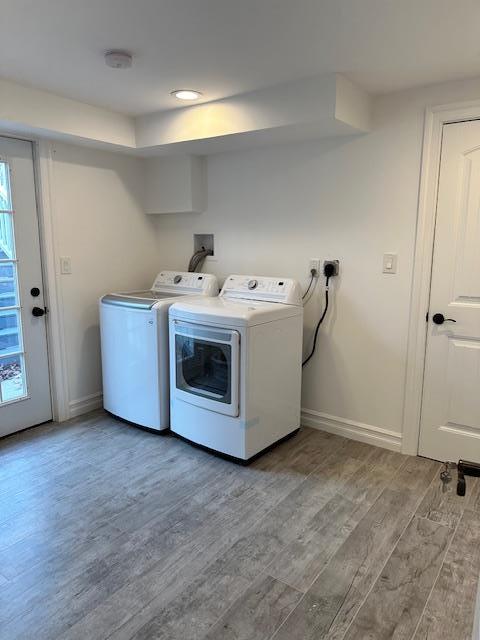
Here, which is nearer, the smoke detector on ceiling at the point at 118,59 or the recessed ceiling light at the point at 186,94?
the smoke detector on ceiling at the point at 118,59

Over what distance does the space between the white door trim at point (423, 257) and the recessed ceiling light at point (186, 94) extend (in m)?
1.36

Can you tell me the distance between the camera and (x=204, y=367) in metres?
2.83

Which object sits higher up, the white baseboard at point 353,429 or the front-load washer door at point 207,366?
the front-load washer door at point 207,366

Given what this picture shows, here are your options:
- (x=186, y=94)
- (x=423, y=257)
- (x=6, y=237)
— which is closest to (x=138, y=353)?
(x=6, y=237)

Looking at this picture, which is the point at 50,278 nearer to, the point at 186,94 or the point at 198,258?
the point at 198,258

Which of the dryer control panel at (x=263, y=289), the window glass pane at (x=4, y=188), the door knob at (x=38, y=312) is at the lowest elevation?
the door knob at (x=38, y=312)

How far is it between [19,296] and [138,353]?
0.90 metres

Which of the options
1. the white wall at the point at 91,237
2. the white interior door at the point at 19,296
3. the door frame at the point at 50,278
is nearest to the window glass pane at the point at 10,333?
the white interior door at the point at 19,296

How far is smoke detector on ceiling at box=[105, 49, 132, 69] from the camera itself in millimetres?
2090

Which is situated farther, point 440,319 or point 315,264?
point 315,264

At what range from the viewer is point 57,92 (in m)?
2.69

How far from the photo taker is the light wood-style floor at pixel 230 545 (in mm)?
1615

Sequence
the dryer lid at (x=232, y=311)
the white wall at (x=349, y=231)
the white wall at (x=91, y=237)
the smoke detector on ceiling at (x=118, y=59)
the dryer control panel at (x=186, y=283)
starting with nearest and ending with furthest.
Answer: the smoke detector on ceiling at (x=118, y=59) < the dryer lid at (x=232, y=311) < the white wall at (x=349, y=231) < the white wall at (x=91, y=237) < the dryer control panel at (x=186, y=283)

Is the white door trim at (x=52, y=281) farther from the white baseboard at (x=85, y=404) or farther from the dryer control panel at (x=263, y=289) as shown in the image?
the dryer control panel at (x=263, y=289)
